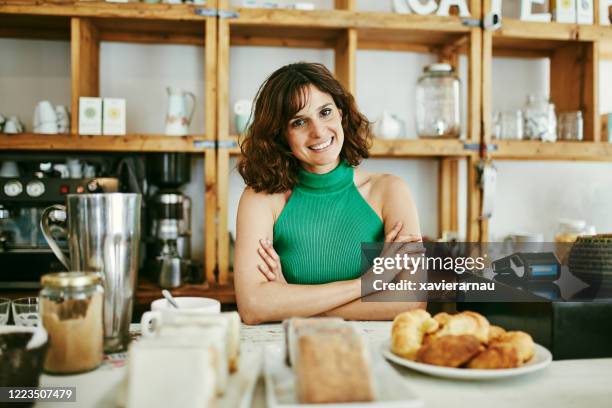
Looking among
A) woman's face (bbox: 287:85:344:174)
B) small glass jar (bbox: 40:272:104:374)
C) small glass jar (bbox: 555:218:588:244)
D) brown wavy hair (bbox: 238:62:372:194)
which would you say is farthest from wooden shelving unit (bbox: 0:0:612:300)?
small glass jar (bbox: 40:272:104:374)

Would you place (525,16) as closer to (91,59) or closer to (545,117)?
(545,117)

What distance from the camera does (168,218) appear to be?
238cm

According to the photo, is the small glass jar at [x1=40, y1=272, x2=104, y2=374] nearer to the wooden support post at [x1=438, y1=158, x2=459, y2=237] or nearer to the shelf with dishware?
the shelf with dishware

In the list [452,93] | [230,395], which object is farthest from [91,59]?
[230,395]

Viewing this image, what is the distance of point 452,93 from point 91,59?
1774 millimetres

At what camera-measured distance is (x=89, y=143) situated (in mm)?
2303

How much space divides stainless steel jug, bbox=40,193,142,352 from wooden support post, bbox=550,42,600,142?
2.52 m

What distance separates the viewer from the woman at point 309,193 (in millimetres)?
1641

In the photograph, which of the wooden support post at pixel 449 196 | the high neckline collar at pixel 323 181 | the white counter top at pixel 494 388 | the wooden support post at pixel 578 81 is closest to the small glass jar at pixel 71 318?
the white counter top at pixel 494 388

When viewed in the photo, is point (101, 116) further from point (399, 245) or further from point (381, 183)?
point (399, 245)

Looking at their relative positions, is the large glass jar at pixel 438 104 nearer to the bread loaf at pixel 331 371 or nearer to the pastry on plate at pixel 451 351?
the pastry on plate at pixel 451 351

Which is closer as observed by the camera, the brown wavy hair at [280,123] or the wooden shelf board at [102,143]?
the brown wavy hair at [280,123]

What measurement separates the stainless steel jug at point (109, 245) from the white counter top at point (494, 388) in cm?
9

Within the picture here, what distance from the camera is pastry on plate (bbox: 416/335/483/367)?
0.77 meters
